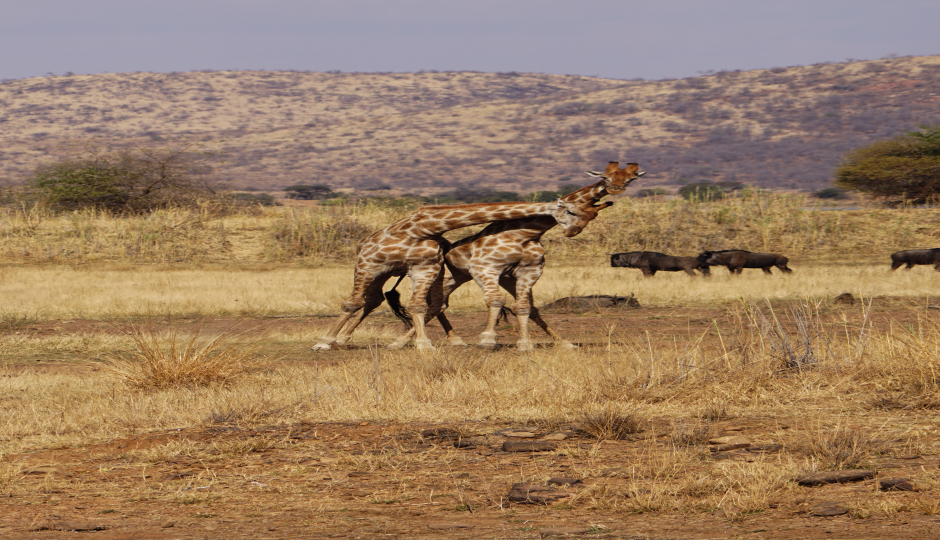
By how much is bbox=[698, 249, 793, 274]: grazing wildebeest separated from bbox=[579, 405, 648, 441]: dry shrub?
1777 cm

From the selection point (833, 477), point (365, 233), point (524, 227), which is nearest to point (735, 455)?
point (833, 477)

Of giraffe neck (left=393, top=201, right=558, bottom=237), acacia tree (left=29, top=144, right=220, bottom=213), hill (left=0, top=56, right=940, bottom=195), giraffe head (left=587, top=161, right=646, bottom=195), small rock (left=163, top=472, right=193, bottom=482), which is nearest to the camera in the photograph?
small rock (left=163, top=472, right=193, bottom=482)

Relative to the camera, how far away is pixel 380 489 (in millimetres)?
5539

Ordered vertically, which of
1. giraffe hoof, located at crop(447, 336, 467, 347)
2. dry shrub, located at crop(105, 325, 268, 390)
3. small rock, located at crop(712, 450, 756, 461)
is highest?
small rock, located at crop(712, 450, 756, 461)

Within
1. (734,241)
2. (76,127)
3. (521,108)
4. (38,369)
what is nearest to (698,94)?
(521,108)

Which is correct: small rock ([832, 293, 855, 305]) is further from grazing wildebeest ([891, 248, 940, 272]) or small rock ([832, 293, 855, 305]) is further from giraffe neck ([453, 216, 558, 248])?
giraffe neck ([453, 216, 558, 248])

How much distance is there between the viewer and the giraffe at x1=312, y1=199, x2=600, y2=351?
11.2 meters

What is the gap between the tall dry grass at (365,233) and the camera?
28.9m

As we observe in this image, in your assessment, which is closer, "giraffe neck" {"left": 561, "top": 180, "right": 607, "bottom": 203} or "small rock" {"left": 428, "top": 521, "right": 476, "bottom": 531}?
"small rock" {"left": 428, "top": 521, "right": 476, "bottom": 531}

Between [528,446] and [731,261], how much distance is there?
61.2 ft

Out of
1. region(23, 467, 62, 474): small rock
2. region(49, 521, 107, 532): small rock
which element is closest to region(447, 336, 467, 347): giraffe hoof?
region(23, 467, 62, 474): small rock

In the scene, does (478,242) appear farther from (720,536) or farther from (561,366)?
(720,536)

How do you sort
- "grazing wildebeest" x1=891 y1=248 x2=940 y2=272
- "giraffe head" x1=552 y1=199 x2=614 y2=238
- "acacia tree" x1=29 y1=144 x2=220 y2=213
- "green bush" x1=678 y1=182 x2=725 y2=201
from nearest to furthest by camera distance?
"giraffe head" x1=552 y1=199 x2=614 y2=238 → "grazing wildebeest" x1=891 y1=248 x2=940 y2=272 → "green bush" x1=678 y1=182 x2=725 y2=201 → "acacia tree" x1=29 y1=144 x2=220 y2=213

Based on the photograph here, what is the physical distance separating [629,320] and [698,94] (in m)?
126
